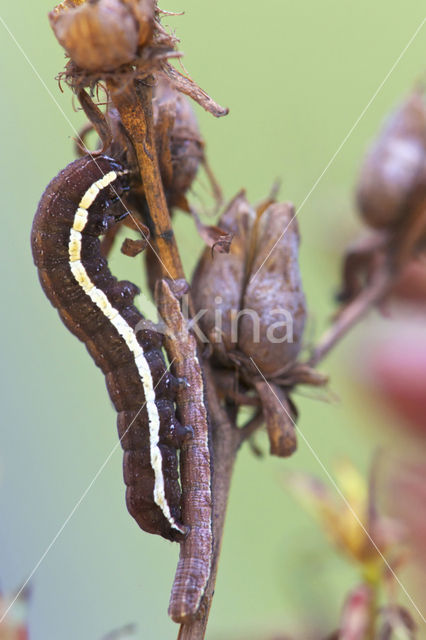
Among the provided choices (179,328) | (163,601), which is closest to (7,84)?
(179,328)

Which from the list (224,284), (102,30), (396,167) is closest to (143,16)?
(102,30)

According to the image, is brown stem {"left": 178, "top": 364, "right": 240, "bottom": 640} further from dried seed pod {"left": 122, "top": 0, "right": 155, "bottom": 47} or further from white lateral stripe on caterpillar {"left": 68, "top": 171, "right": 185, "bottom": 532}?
dried seed pod {"left": 122, "top": 0, "right": 155, "bottom": 47}

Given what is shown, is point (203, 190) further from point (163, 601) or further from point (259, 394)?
point (163, 601)

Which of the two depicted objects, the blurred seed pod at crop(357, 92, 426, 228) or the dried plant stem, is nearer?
the dried plant stem

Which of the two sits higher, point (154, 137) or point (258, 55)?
point (258, 55)

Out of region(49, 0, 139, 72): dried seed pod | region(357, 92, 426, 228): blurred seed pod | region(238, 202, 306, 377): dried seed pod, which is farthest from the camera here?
region(357, 92, 426, 228): blurred seed pod

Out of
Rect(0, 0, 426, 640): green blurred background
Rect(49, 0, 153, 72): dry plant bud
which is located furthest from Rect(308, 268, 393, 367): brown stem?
Rect(49, 0, 153, 72): dry plant bud
